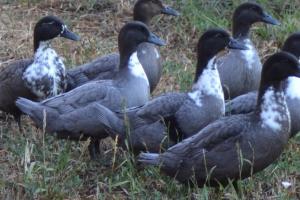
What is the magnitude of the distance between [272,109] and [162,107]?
0.97 meters

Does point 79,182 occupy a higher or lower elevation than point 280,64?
lower

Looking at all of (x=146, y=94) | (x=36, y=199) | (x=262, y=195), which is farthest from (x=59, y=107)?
(x=262, y=195)

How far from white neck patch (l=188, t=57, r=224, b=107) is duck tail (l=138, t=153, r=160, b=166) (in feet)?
2.24

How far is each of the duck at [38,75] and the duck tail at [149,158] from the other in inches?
67.8

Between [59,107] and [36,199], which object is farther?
[59,107]

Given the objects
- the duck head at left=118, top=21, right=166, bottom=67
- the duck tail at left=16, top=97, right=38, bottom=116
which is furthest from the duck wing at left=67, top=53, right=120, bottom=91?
the duck tail at left=16, top=97, right=38, bottom=116

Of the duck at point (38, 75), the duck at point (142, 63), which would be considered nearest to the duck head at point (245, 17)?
the duck at point (142, 63)

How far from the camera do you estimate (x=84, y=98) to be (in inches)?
278

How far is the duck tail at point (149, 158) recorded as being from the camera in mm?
6230

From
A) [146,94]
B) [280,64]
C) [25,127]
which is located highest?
[280,64]

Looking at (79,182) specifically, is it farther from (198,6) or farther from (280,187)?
(198,6)

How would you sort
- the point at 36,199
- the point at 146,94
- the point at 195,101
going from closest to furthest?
the point at 36,199 < the point at 195,101 < the point at 146,94

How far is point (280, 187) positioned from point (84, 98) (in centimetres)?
174

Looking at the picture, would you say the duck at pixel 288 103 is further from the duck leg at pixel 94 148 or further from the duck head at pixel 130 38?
the duck leg at pixel 94 148
